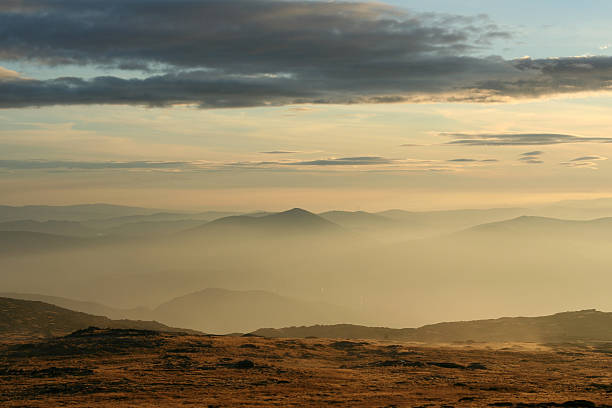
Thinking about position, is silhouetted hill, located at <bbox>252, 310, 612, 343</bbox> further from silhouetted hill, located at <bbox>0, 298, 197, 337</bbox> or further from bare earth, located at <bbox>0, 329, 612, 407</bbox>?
silhouetted hill, located at <bbox>0, 298, 197, 337</bbox>

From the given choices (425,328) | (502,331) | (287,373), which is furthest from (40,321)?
(502,331)

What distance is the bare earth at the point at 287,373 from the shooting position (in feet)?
152

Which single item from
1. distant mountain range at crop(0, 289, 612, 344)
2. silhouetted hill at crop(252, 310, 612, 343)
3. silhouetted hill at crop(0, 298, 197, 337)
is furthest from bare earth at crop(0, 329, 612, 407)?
silhouetted hill at crop(0, 298, 197, 337)

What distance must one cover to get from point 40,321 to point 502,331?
99565 mm

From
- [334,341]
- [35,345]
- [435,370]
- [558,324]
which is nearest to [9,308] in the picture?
[35,345]

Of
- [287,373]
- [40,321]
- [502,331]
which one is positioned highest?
[287,373]

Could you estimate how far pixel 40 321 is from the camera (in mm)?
113250

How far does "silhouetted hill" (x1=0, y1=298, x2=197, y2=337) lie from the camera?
4155 inches

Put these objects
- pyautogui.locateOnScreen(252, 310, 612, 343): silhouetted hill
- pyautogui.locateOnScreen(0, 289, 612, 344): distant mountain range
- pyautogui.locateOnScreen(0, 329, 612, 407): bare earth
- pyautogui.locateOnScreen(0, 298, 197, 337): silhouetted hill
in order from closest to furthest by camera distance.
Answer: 1. pyautogui.locateOnScreen(0, 329, 612, 407): bare earth
2. pyautogui.locateOnScreen(0, 298, 197, 337): silhouetted hill
3. pyautogui.locateOnScreen(0, 289, 612, 344): distant mountain range
4. pyautogui.locateOnScreen(252, 310, 612, 343): silhouetted hill

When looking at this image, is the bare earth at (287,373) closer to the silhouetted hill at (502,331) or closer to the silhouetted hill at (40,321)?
the silhouetted hill at (502,331)

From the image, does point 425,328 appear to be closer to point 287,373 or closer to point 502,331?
point 502,331

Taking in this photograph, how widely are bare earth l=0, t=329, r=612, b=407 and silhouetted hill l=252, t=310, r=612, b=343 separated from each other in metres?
22.9

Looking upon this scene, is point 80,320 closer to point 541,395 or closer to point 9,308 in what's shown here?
point 9,308

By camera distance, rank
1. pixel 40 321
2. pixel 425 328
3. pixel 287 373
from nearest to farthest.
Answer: pixel 287 373
pixel 40 321
pixel 425 328
